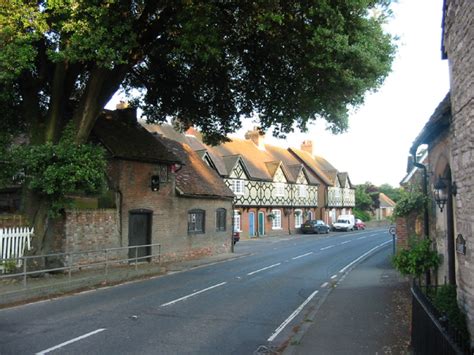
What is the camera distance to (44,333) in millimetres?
8195

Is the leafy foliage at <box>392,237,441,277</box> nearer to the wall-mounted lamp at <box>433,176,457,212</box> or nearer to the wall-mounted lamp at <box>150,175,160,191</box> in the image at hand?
the wall-mounted lamp at <box>433,176,457,212</box>

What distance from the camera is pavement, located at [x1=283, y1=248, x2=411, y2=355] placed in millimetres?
7406

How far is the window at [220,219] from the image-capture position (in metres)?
26.9

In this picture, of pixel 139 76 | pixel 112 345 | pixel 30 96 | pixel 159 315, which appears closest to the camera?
pixel 112 345

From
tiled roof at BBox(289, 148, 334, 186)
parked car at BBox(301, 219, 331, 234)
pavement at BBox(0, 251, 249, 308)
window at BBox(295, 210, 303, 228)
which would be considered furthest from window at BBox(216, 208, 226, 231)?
tiled roof at BBox(289, 148, 334, 186)

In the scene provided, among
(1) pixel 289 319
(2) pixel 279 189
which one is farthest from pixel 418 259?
(2) pixel 279 189

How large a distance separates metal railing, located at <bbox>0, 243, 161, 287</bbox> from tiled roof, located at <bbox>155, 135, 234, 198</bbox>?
4360mm

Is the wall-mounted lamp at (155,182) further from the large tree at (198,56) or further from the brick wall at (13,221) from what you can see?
the brick wall at (13,221)

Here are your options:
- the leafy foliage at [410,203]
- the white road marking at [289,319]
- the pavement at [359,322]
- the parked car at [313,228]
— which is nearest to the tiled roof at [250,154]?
the parked car at [313,228]

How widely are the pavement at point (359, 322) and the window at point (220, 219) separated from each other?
A: 1262 cm

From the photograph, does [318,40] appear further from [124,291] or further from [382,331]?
[124,291]

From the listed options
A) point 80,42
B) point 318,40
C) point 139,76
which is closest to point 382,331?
point 318,40

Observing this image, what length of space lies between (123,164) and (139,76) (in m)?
3.87

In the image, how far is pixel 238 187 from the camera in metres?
42.5
